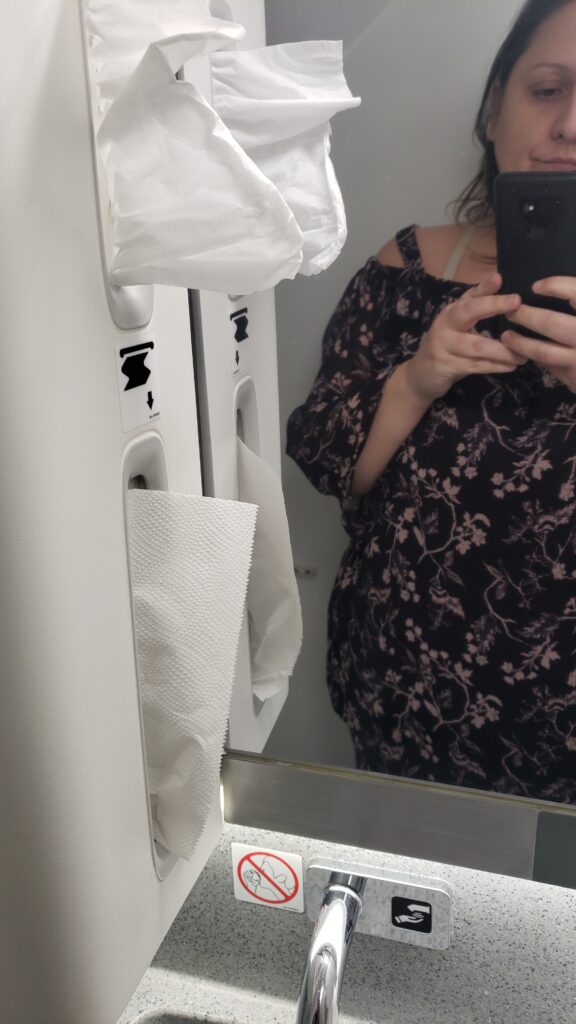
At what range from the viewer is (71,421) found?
47cm

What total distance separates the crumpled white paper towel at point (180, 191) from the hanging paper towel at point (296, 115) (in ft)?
0.45

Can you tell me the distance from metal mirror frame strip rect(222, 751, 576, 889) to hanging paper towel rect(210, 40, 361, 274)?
1.55 feet

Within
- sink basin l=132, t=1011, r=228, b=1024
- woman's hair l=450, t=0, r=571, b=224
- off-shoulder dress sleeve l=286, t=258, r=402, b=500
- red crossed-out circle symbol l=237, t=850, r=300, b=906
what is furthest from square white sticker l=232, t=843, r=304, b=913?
woman's hair l=450, t=0, r=571, b=224

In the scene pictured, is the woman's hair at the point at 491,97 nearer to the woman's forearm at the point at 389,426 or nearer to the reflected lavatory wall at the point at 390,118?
the reflected lavatory wall at the point at 390,118

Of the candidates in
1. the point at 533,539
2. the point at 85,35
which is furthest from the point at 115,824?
the point at 85,35

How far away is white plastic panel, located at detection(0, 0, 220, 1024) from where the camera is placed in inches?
16.7

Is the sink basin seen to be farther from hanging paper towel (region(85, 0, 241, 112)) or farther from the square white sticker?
hanging paper towel (region(85, 0, 241, 112))

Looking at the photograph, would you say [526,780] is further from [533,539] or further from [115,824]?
[115,824]

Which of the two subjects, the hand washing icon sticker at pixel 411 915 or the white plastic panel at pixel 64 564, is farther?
the hand washing icon sticker at pixel 411 915

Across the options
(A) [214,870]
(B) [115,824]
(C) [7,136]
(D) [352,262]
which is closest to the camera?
(C) [7,136]

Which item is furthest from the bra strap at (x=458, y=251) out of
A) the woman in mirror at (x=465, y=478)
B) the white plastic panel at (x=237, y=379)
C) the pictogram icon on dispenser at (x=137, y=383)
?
the pictogram icon on dispenser at (x=137, y=383)

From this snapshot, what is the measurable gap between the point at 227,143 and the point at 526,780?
57 cm

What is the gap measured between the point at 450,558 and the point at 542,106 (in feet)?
1.17

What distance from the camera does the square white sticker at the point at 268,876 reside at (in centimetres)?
77
